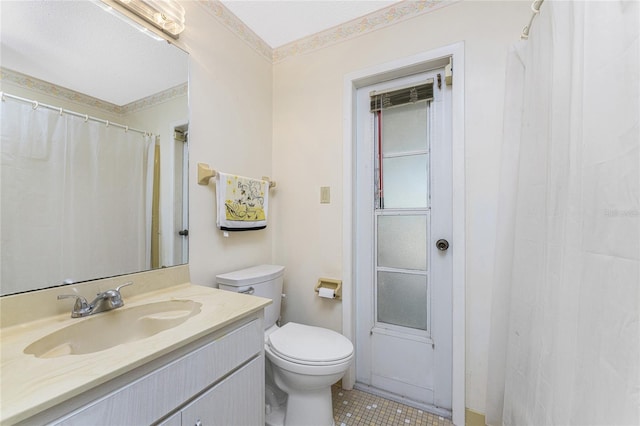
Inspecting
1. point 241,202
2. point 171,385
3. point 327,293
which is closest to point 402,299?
point 327,293

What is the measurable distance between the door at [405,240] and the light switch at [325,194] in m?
0.20

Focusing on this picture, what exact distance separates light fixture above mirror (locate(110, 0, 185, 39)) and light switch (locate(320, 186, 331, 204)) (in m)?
1.14

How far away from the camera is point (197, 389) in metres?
0.78

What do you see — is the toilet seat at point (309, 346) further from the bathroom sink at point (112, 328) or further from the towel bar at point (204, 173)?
the towel bar at point (204, 173)

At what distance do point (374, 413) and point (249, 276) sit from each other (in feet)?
3.48

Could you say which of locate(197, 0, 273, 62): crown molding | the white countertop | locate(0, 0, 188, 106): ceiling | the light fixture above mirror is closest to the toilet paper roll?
the white countertop

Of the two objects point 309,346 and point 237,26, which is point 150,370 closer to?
point 309,346

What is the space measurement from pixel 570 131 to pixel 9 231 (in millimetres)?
1666

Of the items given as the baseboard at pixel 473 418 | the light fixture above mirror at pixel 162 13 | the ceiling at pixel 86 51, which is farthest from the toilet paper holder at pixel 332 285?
the light fixture above mirror at pixel 162 13

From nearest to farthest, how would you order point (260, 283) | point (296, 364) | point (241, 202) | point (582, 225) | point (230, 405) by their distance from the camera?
point (582, 225)
point (230, 405)
point (296, 364)
point (260, 283)
point (241, 202)

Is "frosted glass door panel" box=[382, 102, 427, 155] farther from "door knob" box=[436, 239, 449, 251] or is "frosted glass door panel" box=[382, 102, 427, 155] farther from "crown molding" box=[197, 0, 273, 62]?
"crown molding" box=[197, 0, 273, 62]

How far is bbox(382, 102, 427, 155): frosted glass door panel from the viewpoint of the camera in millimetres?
1591

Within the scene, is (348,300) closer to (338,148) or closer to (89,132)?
(338,148)

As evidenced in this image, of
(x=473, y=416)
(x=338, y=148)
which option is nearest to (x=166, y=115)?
(x=338, y=148)
